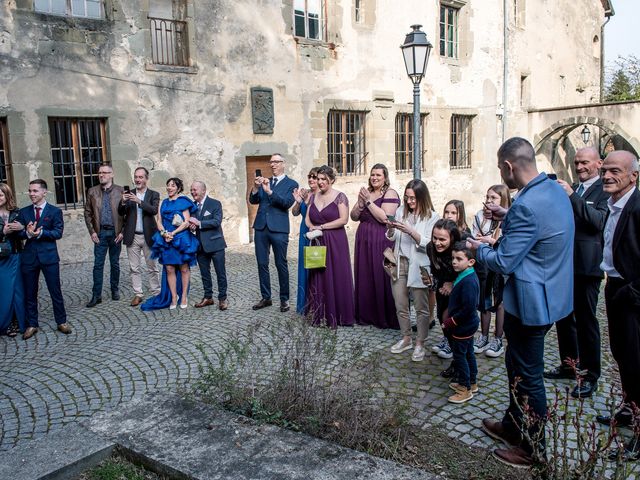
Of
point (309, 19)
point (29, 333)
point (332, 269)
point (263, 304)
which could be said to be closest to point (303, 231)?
point (332, 269)

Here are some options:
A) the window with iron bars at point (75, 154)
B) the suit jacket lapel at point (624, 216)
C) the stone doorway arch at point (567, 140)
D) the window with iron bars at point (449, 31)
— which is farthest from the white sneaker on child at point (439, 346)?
the stone doorway arch at point (567, 140)

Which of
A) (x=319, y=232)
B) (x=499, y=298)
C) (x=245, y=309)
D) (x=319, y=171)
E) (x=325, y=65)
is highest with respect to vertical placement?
(x=325, y=65)

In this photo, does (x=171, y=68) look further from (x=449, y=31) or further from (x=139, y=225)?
(x=449, y=31)

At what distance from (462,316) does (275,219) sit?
3579mm

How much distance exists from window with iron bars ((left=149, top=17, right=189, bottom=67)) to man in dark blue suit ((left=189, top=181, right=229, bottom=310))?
5838mm

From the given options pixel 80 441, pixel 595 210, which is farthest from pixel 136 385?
pixel 595 210

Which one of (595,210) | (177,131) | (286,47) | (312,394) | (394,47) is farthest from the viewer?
(394,47)

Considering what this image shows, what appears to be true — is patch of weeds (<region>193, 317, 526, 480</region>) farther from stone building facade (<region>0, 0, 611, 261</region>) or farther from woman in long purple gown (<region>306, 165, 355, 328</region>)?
stone building facade (<region>0, 0, 611, 261</region>)

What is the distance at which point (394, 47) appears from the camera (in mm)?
16875

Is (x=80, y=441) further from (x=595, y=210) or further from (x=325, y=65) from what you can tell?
(x=325, y=65)

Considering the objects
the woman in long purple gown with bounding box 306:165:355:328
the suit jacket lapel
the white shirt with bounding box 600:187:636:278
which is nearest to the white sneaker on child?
the woman in long purple gown with bounding box 306:165:355:328

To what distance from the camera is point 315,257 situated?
21.6ft

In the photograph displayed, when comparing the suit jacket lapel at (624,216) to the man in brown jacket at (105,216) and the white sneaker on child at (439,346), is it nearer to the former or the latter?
the white sneaker on child at (439,346)

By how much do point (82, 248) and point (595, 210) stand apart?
9680mm
